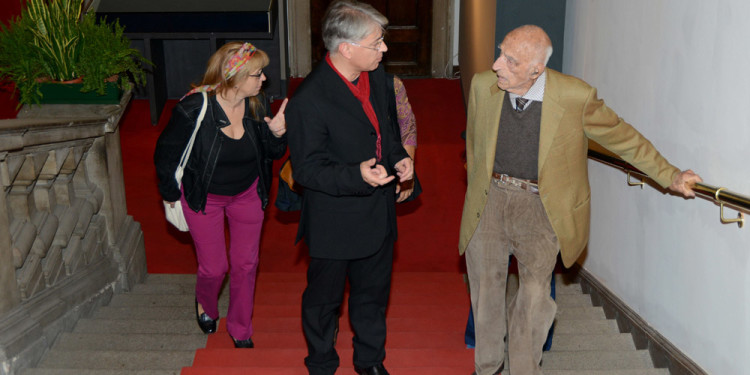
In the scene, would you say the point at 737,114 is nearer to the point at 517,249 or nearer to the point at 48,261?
the point at 517,249

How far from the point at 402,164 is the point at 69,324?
7.27 feet

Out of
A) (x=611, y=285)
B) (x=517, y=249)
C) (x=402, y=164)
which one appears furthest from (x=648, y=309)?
(x=402, y=164)

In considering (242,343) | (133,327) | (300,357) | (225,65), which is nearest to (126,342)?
(133,327)

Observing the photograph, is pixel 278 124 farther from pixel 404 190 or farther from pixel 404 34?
pixel 404 34

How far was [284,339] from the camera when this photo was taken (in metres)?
3.67

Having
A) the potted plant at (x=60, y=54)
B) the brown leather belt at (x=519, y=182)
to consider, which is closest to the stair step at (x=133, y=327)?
the potted plant at (x=60, y=54)

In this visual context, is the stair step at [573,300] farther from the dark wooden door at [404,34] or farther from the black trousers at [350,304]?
the dark wooden door at [404,34]

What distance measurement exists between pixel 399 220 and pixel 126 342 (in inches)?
105

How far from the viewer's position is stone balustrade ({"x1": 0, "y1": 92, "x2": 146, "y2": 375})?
313cm

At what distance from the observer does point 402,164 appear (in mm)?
2590

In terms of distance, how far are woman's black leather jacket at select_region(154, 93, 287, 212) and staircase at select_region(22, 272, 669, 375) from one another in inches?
29.6

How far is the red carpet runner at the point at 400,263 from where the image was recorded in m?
3.23

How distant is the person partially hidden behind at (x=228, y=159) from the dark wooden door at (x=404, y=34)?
574 cm

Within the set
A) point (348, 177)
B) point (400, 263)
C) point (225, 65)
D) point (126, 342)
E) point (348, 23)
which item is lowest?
point (400, 263)
